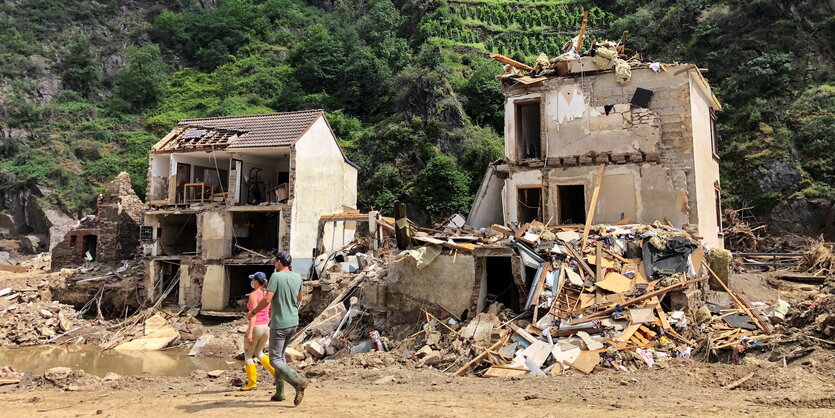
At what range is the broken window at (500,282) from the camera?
14180 mm

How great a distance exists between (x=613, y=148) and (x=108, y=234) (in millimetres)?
23254

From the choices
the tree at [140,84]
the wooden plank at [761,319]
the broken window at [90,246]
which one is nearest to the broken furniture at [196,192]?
the broken window at [90,246]

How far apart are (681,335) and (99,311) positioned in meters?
21.7

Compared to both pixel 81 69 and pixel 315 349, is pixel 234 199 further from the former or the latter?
pixel 81 69

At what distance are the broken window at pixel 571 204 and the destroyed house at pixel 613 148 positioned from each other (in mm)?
35

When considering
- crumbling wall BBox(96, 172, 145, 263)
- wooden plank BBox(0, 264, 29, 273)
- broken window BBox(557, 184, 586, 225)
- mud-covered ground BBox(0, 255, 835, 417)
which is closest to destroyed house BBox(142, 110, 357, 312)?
crumbling wall BBox(96, 172, 145, 263)

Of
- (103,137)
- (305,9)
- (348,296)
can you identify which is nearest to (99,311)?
(348,296)

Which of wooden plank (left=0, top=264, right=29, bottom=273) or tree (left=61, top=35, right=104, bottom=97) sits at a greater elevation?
tree (left=61, top=35, right=104, bottom=97)

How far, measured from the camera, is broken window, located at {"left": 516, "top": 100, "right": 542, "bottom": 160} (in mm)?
19509

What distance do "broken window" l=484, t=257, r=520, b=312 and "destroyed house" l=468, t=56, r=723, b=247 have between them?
3.09 meters

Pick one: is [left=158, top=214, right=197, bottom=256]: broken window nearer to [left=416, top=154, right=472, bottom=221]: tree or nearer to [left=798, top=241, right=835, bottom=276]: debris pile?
[left=416, top=154, right=472, bottom=221]: tree

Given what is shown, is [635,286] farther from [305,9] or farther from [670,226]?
[305,9]

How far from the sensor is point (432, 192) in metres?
33.2

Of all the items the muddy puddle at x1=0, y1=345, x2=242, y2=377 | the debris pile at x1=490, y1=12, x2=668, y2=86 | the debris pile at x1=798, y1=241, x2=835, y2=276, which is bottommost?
the muddy puddle at x1=0, y1=345, x2=242, y2=377
